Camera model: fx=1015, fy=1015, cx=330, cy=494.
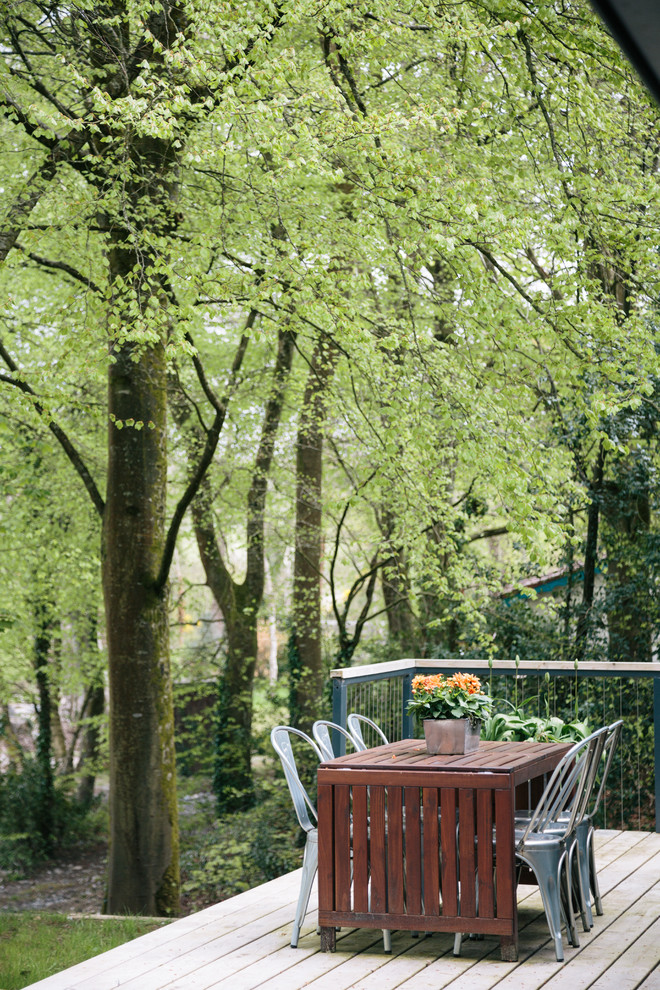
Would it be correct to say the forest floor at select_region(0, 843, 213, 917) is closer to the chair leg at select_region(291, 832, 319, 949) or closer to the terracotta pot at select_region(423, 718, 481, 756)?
the chair leg at select_region(291, 832, 319, 949)

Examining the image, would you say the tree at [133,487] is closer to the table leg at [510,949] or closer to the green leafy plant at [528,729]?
the green leafy plant at [528,729]

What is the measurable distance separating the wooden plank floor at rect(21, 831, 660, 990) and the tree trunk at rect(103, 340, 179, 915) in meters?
3.28

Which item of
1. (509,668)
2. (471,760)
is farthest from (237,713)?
(471,760)

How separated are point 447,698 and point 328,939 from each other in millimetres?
1142

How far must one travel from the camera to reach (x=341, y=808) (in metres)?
4.34

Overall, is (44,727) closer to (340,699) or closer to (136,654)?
(136,654)

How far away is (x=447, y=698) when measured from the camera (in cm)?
457

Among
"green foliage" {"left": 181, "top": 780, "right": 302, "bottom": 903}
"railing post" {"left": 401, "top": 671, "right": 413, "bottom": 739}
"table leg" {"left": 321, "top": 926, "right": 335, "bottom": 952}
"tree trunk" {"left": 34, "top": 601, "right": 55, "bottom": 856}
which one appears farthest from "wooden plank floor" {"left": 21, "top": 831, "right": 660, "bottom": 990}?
"tree trunk" {"left": 34, "top": 601, "right": 55, "bottom": 856}

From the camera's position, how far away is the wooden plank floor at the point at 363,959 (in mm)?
3881

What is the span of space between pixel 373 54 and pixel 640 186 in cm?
220

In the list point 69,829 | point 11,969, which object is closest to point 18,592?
point 69,829

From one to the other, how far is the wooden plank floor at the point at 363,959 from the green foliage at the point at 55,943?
6.06 ft

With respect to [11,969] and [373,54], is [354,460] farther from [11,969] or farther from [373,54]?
[11,969]

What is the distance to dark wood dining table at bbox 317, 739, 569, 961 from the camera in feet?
13.4
